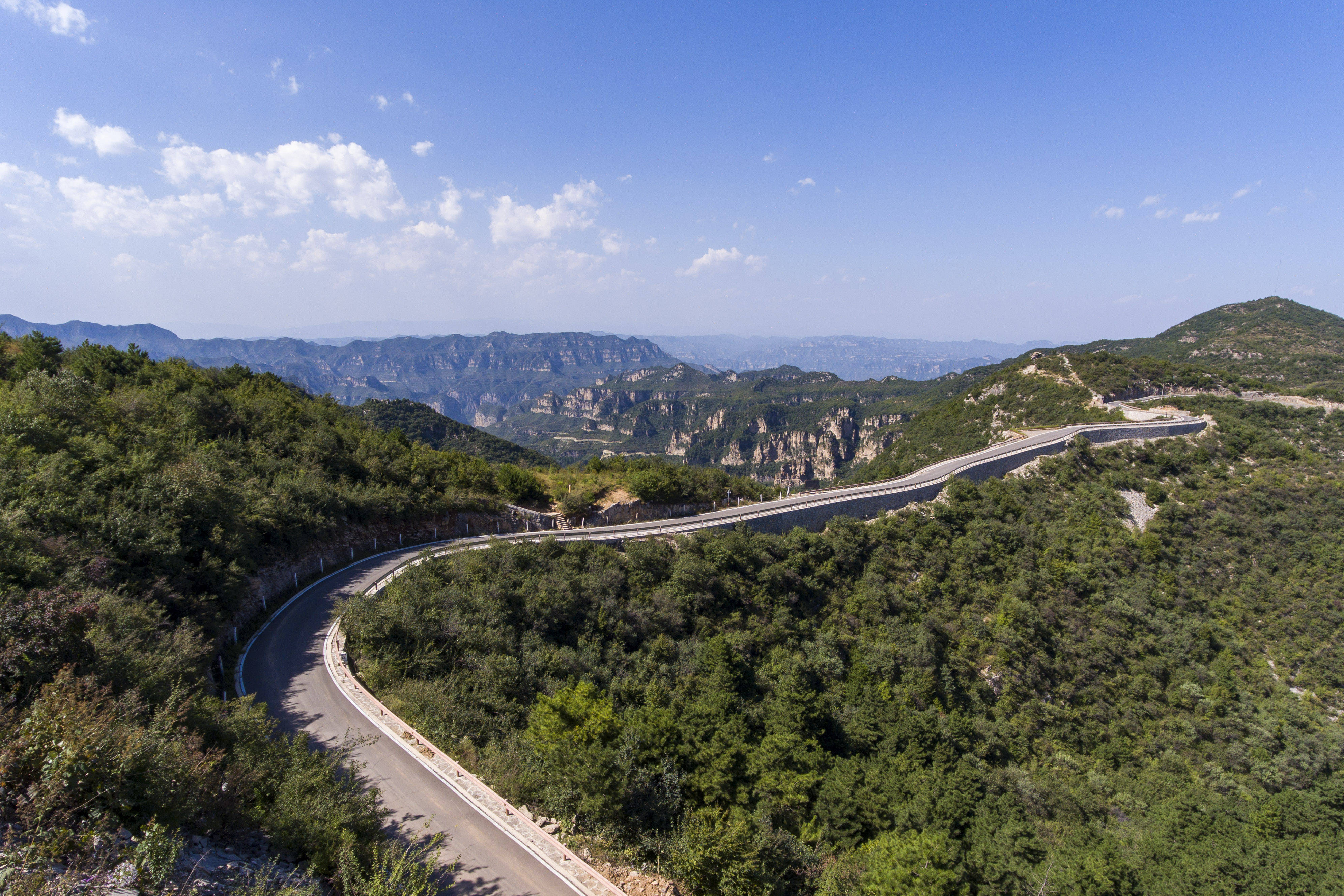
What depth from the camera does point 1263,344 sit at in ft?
301

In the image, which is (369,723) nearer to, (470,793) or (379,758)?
(379,758)

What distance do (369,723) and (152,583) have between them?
8.85 metres

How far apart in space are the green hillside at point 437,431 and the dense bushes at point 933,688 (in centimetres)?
8276

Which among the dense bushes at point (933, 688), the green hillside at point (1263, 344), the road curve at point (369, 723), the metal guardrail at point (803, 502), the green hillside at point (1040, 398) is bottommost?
the dense bushes at point (933, 688)

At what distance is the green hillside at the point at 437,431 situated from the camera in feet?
367

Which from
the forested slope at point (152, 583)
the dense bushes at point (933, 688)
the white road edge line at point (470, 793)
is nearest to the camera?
the forested slope at point (152, 583)

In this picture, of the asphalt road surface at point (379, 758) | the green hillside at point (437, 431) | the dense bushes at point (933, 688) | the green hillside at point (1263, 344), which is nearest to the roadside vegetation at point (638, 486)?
the dense bushes at point (933, 688)

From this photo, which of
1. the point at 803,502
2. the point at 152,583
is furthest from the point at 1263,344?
the point at 152,583

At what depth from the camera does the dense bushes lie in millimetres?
13805

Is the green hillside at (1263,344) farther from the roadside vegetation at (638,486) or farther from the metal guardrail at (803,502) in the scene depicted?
the roadside vegetation at (638,486)

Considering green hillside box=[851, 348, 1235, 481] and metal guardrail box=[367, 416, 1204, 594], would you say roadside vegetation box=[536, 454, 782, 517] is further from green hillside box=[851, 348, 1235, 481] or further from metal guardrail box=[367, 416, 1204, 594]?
green hillside box=[851, 348, 1235, 481]

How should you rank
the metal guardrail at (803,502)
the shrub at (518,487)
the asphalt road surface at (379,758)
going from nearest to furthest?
1. the asphalt road surface at (379,758)
2. the metal guardrail at (803,502)
3. the shrub at (518,487)

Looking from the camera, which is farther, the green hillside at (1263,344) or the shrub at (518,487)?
the green hillside at (1263,344)

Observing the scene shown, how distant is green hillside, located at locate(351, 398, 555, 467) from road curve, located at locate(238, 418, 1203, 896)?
7702 cm
